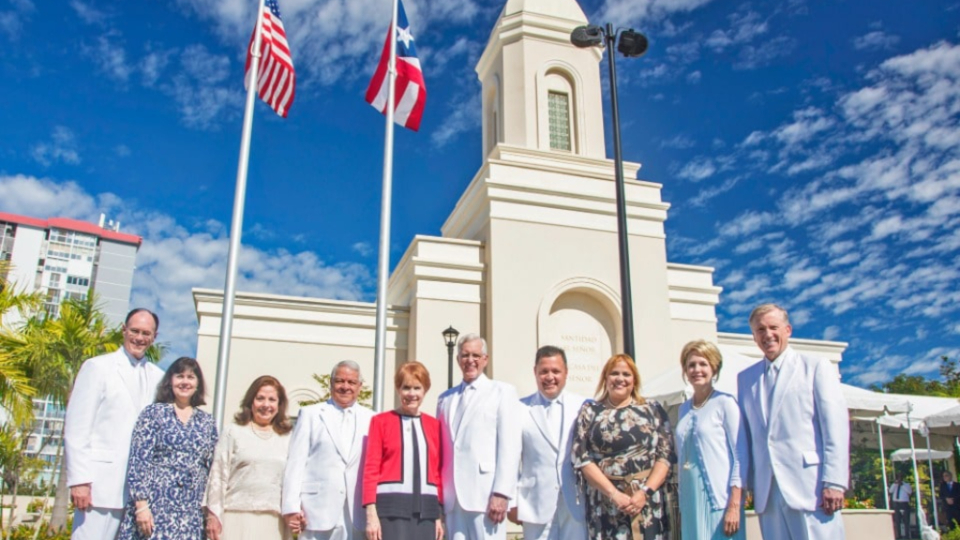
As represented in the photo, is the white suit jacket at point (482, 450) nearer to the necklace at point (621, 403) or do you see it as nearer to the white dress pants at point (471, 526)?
the white dress pants at point (471, 526)

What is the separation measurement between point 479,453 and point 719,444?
5.72 feet

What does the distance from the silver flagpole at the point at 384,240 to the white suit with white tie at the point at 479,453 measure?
381cm

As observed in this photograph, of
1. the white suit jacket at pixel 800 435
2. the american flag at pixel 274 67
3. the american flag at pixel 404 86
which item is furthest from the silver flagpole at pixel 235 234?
the white suit jacket at pixel 800 435

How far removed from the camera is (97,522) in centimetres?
507

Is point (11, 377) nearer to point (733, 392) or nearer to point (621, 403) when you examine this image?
point (621, 403)

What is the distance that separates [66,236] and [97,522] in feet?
274

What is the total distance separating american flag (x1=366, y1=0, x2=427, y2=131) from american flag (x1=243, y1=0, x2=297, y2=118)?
138 centimetres

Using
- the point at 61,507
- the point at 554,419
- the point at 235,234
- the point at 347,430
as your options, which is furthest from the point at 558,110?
the point at 347,430

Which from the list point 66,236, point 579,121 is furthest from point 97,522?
point 66,236

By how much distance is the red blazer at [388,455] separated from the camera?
521 centimetres

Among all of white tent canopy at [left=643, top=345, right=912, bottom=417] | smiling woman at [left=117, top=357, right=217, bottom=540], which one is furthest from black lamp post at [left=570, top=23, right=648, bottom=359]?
smiling woman at [left=117, top=357, right=217, bottom=540]

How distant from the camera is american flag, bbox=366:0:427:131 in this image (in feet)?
38.2

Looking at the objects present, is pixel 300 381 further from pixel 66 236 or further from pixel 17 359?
pixel 66 236

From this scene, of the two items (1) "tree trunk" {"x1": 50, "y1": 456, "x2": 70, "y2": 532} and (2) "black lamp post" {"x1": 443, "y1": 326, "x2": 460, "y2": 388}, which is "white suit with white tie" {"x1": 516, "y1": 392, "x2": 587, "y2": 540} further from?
(1) "tree trunk" {"x1": 50, "y1": 456, "x2": 70, "y2": 532}
